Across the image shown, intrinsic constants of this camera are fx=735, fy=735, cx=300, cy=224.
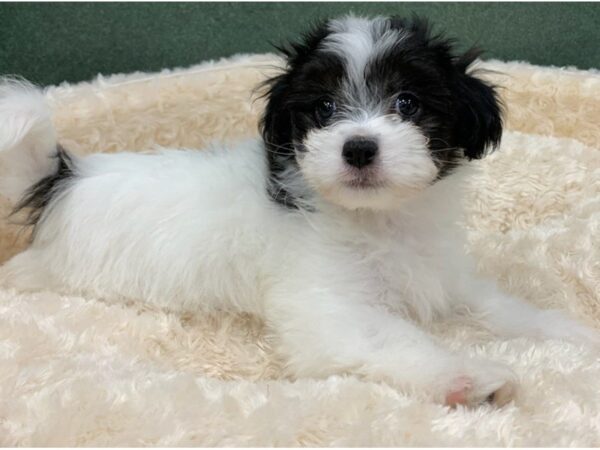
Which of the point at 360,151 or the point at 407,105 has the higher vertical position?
the point at 407,105

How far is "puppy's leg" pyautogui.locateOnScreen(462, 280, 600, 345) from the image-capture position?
240cm

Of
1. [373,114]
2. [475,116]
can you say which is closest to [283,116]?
[373,114]

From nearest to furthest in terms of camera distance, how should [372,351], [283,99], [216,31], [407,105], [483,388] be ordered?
1. [483,388]
2. [372,351]
3. [407,105]
4. [283,99]
5. [216,31]

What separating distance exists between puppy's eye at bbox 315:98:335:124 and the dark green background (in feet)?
7.07

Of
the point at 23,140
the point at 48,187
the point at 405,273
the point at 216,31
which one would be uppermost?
the point at 216,31

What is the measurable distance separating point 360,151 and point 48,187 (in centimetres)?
126

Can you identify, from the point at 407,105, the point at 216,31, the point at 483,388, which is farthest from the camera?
the point at 216,31

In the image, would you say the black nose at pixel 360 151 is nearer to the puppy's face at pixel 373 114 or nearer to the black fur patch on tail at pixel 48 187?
the puppy's face at pixel 373 114

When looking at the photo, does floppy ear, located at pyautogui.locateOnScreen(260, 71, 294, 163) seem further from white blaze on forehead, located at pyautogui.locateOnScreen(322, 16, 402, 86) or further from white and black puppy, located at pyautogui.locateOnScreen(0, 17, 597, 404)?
white blaze on forehead, located at pyautogui.locateOnScreen(322, 16, 402, 86)

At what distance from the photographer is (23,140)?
101 inches

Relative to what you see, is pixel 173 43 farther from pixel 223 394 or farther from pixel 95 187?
pixel 223 394

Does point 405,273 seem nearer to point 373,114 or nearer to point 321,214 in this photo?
point 321,214

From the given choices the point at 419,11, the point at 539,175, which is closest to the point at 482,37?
the point at 419,11

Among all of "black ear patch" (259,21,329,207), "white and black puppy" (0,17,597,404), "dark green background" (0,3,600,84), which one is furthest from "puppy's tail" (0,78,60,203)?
"dark green background" (0,3,600,84)
